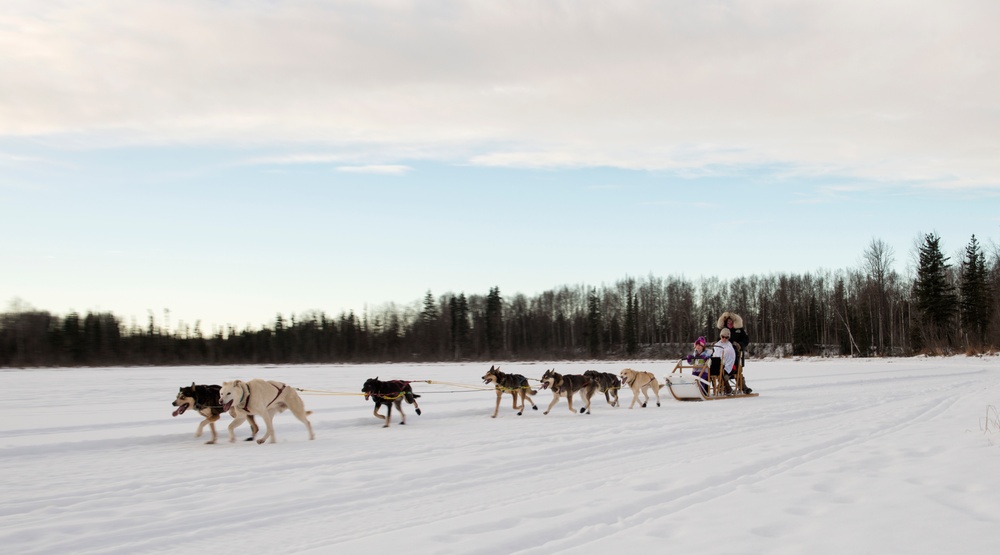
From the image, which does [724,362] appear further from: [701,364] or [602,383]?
[602,383]

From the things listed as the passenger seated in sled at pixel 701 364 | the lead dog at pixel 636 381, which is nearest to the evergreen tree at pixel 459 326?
the passenger seated in sled at pixel 701 364

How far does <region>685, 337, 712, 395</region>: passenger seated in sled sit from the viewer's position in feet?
56.1

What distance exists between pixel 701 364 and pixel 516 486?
11.7 m

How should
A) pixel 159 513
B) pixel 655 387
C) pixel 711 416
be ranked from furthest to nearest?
1. pixel 655 387
2. pixel 711 416
3. pixel 159 513

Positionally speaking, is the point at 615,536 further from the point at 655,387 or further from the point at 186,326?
the point at 186,326

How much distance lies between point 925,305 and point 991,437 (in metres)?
64.0

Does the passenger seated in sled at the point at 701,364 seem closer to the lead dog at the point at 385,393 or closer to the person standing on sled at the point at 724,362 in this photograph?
the person standing on sled at the point at 724,362

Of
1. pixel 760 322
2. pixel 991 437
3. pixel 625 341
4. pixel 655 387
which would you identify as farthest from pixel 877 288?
pixel 991 437

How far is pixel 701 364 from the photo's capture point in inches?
691

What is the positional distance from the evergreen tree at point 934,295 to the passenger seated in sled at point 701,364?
53885 millimetres

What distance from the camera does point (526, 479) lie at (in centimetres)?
716

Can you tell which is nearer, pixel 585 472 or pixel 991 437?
pixel 585 472

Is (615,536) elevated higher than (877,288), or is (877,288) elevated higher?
(877,288)

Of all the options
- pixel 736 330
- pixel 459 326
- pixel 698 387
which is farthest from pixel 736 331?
pixel 459 326
